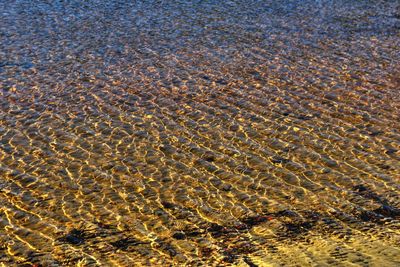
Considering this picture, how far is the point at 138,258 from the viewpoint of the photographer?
679 cm

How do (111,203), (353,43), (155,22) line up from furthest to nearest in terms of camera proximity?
(155,22)
(353,43)
(111,203)

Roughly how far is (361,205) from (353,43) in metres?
8.15

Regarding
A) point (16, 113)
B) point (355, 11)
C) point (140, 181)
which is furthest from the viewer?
point (355, 11)

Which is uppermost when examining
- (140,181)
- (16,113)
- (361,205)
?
(361,205)

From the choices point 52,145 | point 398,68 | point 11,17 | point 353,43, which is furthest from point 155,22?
point 52,145

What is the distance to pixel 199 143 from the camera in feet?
31.7

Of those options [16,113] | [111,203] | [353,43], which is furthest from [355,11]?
[111,203]

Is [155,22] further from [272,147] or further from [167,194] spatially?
[167,194]

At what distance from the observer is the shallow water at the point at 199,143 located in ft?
23.2

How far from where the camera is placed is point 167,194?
26.9 feet

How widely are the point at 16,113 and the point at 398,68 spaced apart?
807cm

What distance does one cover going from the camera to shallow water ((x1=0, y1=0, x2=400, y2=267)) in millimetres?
7082

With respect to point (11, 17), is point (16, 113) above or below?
above

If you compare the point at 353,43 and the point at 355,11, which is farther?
the point at 355,11
